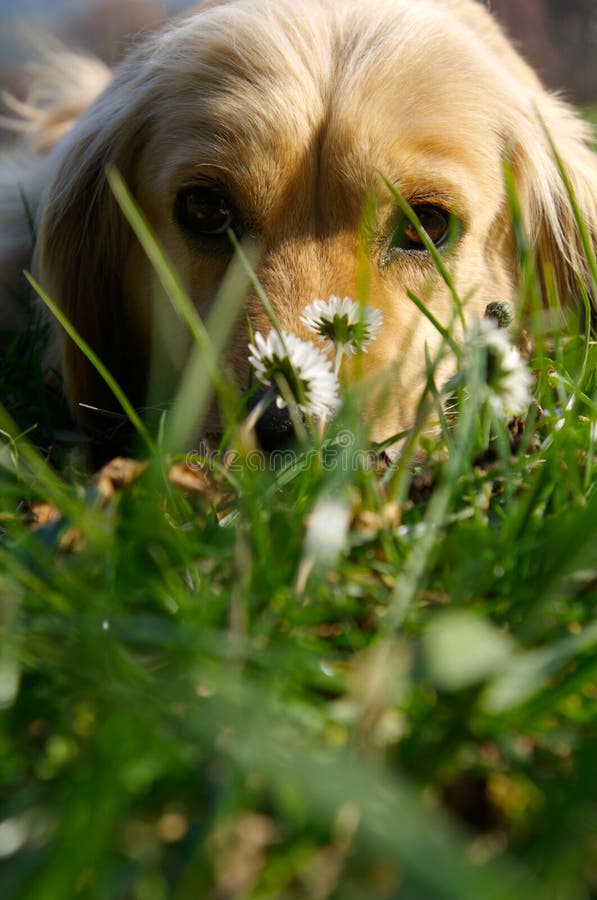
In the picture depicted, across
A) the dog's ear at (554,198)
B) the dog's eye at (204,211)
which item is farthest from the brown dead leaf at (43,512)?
the dog's ear at (554,198)

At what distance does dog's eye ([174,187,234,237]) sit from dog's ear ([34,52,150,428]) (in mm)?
425

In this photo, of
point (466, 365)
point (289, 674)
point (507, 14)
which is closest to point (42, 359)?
point (466, 365)

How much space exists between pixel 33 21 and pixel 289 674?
4.78m

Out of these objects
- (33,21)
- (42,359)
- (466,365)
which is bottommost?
(42,359)

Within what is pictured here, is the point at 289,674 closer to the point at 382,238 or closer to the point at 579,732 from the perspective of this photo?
the point at 579,732

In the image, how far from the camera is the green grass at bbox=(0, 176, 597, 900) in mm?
745

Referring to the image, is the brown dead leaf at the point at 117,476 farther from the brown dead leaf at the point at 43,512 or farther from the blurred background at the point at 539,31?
the blurred background at the point at 539,31

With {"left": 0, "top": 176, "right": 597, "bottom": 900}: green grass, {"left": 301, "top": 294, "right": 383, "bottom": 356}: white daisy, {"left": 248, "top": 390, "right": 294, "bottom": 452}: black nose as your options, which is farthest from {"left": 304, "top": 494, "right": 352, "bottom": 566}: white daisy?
{"left": 248, "top": 390, "right": 294, "bottom": 452}: black nose

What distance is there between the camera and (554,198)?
2.89 meters

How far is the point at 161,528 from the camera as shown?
1.08 meters

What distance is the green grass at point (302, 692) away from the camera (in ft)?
2.44

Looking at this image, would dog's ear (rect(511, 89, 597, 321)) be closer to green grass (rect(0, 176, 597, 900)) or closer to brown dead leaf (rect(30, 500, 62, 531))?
green grass (rect(0, 176, 597, 900))

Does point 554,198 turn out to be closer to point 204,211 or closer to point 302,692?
point 204,211

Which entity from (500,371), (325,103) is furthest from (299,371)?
(325,103)
